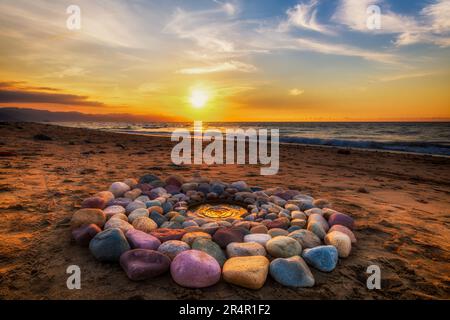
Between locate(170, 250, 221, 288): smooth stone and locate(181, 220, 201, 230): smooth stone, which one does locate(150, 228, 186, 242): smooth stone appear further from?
locate(170, 250, 221, 288): smooth stone

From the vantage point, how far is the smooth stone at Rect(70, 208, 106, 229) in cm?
→ 266

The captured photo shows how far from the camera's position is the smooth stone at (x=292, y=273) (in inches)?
78.2

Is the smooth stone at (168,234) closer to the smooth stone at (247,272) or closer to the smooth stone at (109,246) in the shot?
the smooth stone at (109,246)

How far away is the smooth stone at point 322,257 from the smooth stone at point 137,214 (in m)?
1.86

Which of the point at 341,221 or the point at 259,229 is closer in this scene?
the point at 259,229

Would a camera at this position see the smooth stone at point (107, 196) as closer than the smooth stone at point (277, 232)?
No

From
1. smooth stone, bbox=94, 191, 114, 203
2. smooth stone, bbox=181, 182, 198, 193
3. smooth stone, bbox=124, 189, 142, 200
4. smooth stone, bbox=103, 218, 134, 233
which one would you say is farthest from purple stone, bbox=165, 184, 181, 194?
smooth stone, bbox=103, 218, 134, 233

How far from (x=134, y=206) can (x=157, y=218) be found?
451 mm

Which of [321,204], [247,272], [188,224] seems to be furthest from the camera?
[321,204]

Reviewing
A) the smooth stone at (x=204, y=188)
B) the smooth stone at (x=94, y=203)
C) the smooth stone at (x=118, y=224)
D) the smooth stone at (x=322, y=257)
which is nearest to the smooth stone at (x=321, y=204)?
the smooth stone at (x=322, y=257)

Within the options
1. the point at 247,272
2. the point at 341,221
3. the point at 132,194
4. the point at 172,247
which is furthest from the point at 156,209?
the point at 341,221

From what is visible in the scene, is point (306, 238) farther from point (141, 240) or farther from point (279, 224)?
point (141, 240)

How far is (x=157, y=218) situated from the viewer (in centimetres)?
302
